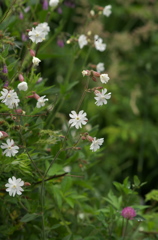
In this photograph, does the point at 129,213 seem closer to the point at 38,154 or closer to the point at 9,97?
the point at 38,154

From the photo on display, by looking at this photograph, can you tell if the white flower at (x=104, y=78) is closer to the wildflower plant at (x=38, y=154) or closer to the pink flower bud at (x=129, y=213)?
the wildflower plant at (x=38, y=154)

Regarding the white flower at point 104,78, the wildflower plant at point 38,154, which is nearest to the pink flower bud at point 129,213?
the wildflower plant at point 38,154

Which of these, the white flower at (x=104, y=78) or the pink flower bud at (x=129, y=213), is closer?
the white flower at (x=104, y=78)

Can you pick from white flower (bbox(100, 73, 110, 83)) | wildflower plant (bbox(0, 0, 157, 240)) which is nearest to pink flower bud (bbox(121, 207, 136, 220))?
wildflower plant (bbox(0, 0, 157, 240))

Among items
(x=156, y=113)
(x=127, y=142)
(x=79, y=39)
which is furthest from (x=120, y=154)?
(x=79, y=39)

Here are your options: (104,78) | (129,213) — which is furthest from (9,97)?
(129,213)

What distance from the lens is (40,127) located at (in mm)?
1353

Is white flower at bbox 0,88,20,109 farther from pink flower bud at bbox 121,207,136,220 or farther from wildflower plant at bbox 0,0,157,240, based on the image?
pink flower bud at bbox 121,207,136,220

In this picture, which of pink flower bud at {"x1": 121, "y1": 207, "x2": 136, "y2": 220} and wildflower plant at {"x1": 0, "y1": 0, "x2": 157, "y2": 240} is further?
pink flower bud at {"x1": 121, "y1": 207, "x2": 136, "y2": 220}

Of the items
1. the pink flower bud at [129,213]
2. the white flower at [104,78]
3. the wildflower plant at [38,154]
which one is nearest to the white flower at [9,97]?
the wildflower plant at [38,154]

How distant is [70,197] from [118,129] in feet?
4.87

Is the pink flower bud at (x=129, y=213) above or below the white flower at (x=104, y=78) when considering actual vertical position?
below

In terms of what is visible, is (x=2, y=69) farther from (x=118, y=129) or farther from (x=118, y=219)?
(x=118, y=129)

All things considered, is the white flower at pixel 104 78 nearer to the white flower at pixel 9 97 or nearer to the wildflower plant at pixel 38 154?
the wildflower plant at pixel 38 154
